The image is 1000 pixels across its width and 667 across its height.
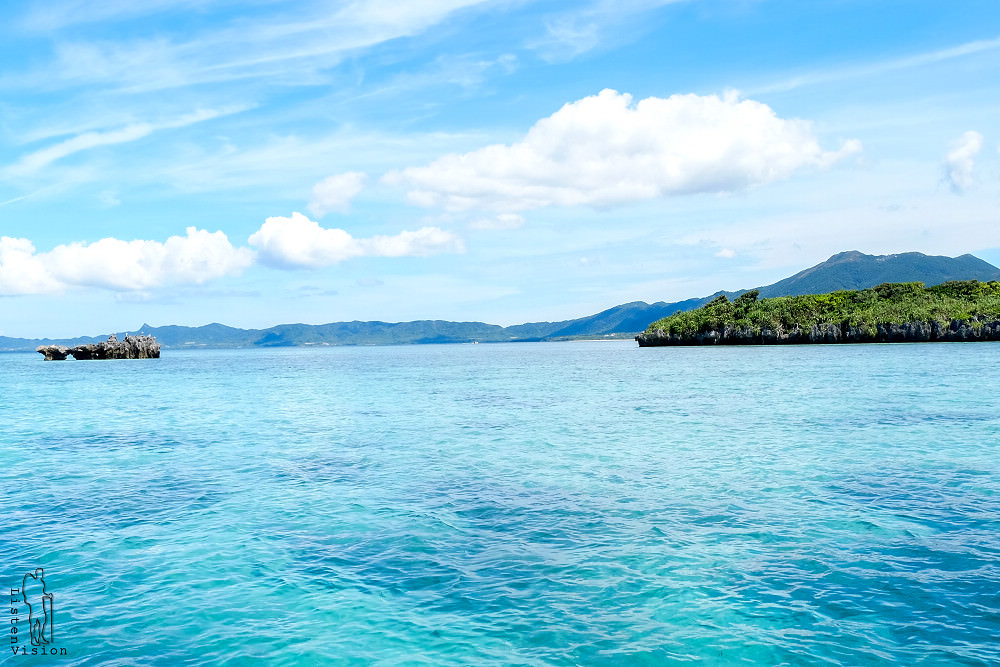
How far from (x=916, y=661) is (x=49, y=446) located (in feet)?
149

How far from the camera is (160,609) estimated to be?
566 inches

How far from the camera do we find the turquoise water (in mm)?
12570

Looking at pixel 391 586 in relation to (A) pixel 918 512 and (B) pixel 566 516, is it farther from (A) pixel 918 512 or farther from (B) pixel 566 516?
(A) pixel 918 512

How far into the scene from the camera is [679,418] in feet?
149

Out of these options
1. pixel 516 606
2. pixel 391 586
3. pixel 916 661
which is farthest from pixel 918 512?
pixel 391 586

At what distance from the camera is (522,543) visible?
18.0 meters

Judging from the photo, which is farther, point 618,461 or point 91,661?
point 618,461

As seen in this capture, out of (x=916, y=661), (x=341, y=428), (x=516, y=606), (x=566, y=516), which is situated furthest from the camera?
(x=341, y=428)

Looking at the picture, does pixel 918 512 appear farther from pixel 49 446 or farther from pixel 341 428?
pixel 49 446

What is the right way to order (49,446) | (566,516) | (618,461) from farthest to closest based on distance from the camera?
1. (49,446)
2. (618,461)
3. (566,516)

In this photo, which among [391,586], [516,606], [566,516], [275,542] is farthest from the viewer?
[566,516]

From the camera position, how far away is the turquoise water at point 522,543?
12.6 m

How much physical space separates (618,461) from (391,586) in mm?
16778

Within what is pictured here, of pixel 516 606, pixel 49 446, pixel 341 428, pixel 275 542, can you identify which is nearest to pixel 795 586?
pixel 516 606
